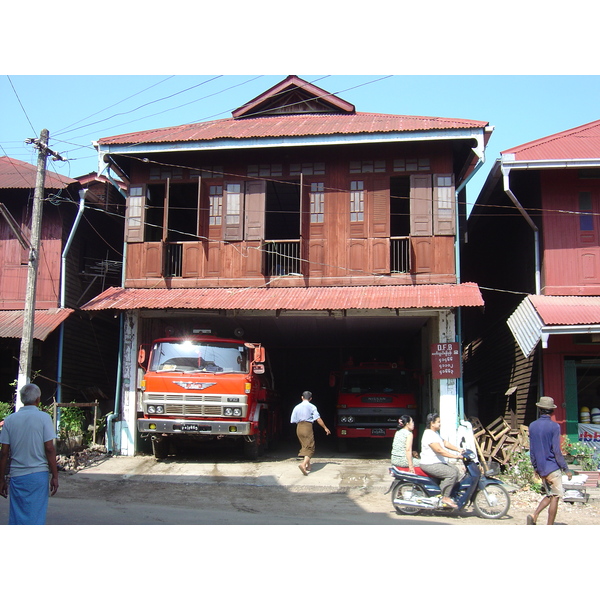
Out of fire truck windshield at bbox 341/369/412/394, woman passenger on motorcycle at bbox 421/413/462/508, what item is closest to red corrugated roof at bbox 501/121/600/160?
fire truck windshield at bbox 341/369/412/394

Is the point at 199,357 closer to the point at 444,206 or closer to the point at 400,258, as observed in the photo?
the point at 400,258

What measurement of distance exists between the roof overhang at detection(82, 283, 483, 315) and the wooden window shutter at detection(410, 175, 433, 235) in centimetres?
141

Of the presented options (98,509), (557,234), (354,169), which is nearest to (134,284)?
(354,169)

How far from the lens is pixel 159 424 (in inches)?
512

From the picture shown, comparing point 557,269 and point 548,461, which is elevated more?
point 557,269

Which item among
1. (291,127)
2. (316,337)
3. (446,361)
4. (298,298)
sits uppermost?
(291,127)

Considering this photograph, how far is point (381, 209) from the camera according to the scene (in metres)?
15.3

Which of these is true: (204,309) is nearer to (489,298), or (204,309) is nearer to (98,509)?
(98,509)

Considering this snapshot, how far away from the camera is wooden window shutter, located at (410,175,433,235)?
49.5 feet

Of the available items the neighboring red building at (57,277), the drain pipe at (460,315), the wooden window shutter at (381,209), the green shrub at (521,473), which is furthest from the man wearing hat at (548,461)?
the neighboring red building at (57,277)

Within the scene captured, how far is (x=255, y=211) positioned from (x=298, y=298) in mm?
2689

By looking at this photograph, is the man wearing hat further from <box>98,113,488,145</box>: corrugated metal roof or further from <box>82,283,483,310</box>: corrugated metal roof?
<box>98,113,488,145</box>: corrugated metal roof

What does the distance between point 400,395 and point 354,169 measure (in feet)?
18.7

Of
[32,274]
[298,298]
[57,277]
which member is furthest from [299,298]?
[57,277]
